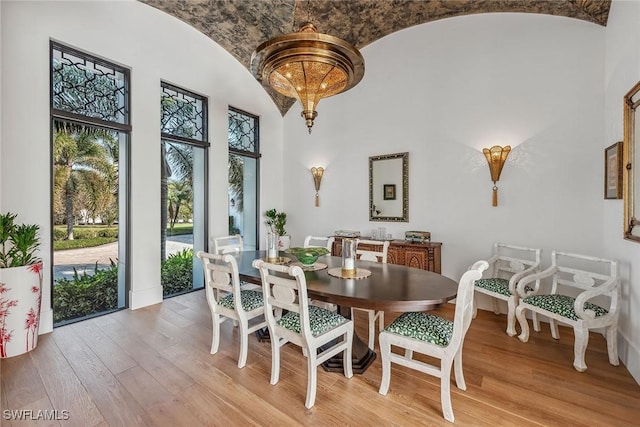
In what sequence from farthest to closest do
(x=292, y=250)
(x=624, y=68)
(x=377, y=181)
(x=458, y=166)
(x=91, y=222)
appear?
1. (x=377, y=181)
2. (x=458, y=166)
3. (x=91, y=222)
4. (x=292, y=250)
5. (x=624, y=68)

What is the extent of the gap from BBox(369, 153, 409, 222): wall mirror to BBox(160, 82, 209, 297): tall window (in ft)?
8.81

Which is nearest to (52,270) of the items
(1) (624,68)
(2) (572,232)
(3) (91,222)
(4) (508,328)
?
(3) (91,222)

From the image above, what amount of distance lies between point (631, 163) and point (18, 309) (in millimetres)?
5347

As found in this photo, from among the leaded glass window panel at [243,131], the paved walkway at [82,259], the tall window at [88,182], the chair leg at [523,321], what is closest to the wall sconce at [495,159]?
the chair leg at [523,321]

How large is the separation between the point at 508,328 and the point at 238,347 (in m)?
2.72

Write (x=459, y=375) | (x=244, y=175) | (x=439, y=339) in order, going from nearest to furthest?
(x=439, y=339)
(x=459, y=375)
(x=244, y=175)

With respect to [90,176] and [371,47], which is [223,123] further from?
[371,47]

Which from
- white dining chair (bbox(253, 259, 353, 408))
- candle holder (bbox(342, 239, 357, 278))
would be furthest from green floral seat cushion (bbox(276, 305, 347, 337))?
candle holder (bbox(342, 239, 357, 278))

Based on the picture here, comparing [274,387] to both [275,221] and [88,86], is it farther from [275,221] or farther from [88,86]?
[88,86]

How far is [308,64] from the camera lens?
7.42ft

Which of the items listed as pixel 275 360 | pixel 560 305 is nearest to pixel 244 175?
pixel 275 360

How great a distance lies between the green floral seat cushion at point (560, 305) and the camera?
7.90 feet

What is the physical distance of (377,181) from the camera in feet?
15.0

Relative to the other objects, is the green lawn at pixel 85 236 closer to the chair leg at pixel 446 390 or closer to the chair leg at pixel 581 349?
the chair leg at pixel 446 390
